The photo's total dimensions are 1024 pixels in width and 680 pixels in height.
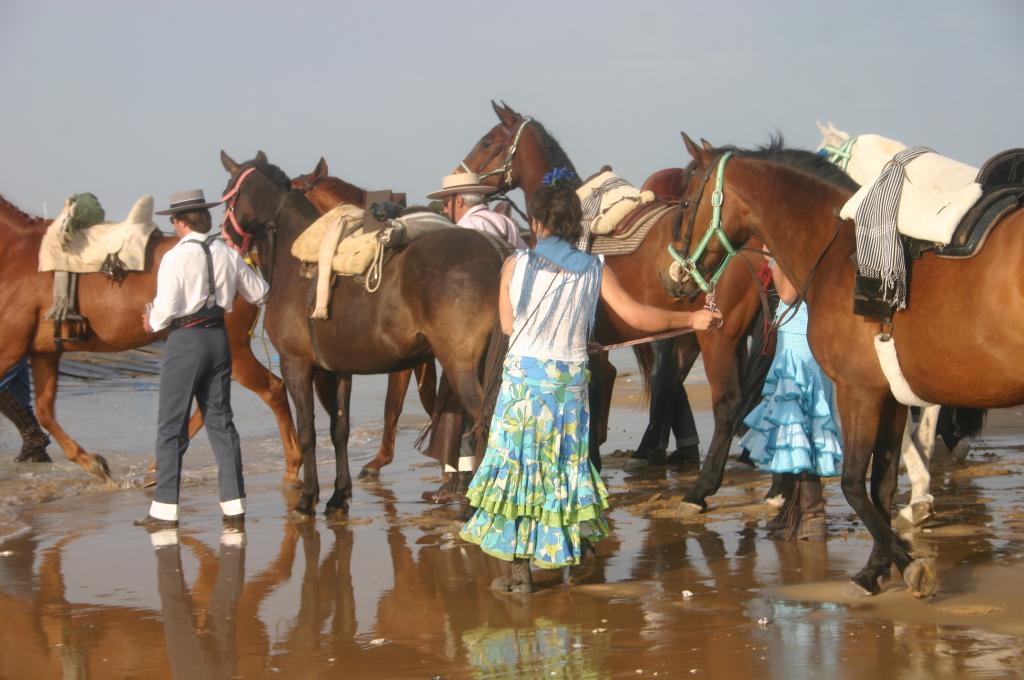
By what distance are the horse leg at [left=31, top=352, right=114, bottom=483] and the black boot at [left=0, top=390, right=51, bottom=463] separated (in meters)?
1.13

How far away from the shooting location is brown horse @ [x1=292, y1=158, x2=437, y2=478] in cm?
944

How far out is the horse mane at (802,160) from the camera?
6.01 metres

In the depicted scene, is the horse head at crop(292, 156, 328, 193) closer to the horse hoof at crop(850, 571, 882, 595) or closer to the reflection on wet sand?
the reflection on wet sand

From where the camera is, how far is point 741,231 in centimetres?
635

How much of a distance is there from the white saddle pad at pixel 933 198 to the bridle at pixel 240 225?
4.45 meters

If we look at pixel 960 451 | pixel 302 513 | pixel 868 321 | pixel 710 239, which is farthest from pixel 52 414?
pixel 960 451

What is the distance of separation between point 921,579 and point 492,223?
461 centimetres

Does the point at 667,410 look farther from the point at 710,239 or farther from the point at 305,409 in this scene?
the point at 710,239

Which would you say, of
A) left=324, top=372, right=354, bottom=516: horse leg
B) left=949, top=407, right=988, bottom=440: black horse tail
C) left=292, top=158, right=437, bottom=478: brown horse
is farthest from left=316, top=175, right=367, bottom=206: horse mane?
left=949, top=407, right=988, bottom=440: black horse tail

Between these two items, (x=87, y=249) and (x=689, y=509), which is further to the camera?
(x=87, y=249)

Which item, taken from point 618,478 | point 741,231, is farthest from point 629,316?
point 618,478

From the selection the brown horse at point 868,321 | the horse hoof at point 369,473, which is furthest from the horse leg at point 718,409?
the horse hoof at point 369,473

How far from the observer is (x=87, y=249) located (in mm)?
9922

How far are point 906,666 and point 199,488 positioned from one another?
6620 millimetres
